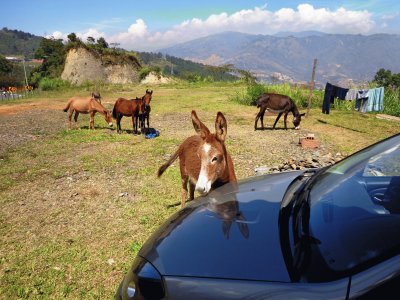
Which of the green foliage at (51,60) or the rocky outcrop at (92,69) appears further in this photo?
the green foliage at (51,60)

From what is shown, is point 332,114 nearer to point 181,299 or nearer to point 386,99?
point 386,99

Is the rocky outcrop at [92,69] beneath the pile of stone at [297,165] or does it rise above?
above

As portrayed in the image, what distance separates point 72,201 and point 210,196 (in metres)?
4.12

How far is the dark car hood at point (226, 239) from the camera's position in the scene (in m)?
1.71

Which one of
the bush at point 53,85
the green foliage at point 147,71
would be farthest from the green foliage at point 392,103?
the bush at point 53,85

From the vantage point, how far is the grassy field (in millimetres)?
3967

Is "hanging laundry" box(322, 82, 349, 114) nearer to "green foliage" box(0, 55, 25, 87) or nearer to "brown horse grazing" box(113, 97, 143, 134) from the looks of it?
"brown horse grazing" box(113, 97, 143, 134)

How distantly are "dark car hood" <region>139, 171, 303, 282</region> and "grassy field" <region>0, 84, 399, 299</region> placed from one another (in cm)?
186

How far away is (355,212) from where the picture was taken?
1.97 m


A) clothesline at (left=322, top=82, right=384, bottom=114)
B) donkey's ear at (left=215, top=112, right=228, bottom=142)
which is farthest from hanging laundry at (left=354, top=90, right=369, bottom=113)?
donkey's ear at (left=215, top=112, right=228, bottom=142)

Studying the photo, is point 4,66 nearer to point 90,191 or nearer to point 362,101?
point 362,101

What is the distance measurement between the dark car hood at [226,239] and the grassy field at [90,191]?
186cm

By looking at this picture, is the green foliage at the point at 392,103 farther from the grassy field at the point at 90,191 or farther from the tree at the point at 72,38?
the tree at the point at 72,38

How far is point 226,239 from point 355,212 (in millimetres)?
844
